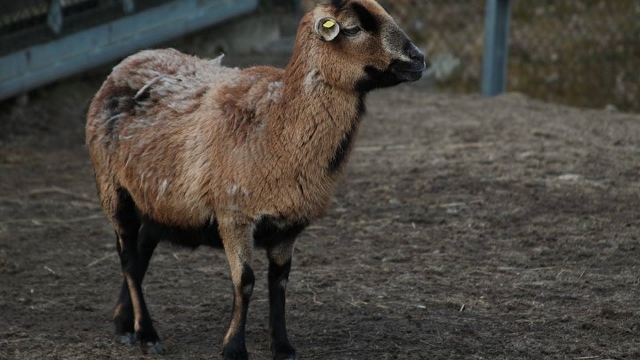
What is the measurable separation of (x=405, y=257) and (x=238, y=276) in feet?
6.26

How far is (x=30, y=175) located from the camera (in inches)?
349

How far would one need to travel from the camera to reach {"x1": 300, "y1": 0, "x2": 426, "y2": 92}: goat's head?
5.02 m

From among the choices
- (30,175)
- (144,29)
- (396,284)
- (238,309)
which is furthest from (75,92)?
(238,309)

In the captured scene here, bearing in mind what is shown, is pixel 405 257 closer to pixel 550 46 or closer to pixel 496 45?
pixel 496 45

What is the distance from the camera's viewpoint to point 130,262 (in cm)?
569

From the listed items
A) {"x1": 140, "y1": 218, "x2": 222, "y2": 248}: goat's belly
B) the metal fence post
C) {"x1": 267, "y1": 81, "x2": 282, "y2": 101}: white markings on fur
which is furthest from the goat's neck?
the metal fence post

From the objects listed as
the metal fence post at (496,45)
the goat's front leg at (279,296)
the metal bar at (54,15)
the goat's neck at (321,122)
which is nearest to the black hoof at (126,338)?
the goat's front leg at (279,296)

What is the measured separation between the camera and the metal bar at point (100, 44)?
977 centimetres

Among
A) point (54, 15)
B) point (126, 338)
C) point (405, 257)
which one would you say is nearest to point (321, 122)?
point (126, 338)

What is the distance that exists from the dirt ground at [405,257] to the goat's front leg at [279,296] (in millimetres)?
143

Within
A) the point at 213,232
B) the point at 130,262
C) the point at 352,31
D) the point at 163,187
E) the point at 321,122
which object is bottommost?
the point at 130,262

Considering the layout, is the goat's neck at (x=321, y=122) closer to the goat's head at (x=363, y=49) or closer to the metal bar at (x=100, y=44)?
the goat's head at (x=363, y=49)

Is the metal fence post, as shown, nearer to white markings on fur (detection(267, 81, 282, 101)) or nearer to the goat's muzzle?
white markings on fur (detection(267, 81, 282, 101))

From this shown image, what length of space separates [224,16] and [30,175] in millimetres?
3103
